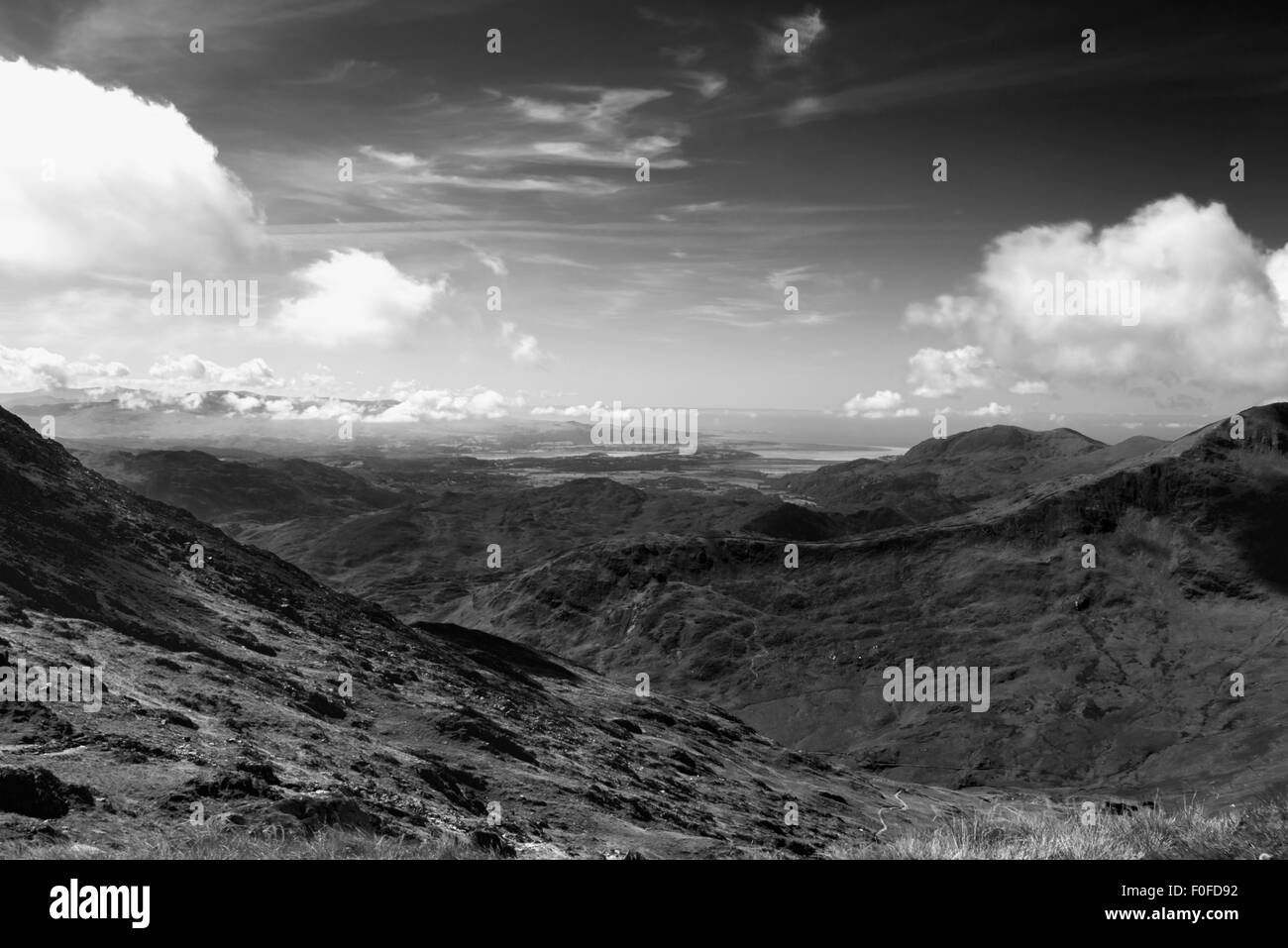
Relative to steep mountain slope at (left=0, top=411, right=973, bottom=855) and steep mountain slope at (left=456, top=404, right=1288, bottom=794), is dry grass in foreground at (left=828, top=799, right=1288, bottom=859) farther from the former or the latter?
steep mountain slope at (left=456, top=404, right=1288, bottom=794)

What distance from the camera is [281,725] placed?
101 ft

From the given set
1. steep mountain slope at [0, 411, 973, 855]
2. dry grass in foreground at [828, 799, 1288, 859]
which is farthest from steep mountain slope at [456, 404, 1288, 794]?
dry grass in foreground at [828, 799, 1288, 859]

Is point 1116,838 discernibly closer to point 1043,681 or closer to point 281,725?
point 281,725

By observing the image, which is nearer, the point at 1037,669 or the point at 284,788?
the point at 284,788

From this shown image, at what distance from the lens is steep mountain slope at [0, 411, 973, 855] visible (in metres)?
20.5

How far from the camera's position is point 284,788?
22250 mm

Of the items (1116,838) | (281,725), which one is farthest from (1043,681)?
(1116,838)

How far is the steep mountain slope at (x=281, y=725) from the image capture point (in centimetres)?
2048
